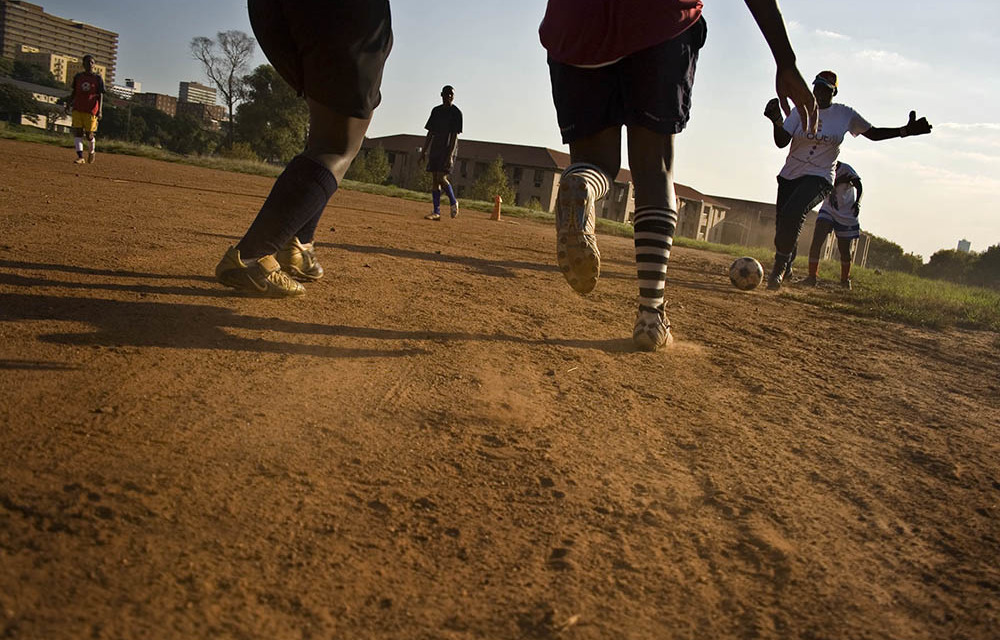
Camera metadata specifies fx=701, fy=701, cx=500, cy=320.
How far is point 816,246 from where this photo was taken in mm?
8031

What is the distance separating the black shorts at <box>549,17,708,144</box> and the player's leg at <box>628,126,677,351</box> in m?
0.08

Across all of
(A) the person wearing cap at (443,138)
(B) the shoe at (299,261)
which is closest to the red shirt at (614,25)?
(B) the shoe at (299,261)

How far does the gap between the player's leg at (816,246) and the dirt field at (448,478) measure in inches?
193

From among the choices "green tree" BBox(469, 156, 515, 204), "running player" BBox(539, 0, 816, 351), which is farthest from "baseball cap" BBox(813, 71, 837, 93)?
"green tree" BBox(469, 156, 515, 204)

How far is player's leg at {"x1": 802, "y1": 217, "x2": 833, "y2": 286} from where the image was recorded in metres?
7.89

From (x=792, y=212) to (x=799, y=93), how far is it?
A: 416 centimetres

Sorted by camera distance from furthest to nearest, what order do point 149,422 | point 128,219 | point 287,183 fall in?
point 128,219 → point 287,183 → point 149,422

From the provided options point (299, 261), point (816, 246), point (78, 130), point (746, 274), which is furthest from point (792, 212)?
point (78, 130)

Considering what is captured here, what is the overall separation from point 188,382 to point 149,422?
310 mm

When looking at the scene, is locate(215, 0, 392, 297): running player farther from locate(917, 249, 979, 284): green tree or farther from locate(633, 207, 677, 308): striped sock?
locate(917, 249, 979, 284): green tree

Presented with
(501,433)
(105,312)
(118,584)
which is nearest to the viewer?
(118,584)

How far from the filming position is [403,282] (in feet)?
12.9

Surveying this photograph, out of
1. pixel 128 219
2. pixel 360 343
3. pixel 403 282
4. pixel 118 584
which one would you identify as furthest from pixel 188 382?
pixel 128 219

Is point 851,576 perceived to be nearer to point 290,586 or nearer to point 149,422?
point 290,586
